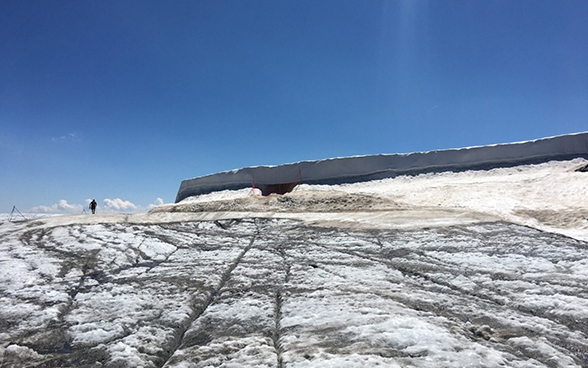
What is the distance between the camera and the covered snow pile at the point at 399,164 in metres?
12.1

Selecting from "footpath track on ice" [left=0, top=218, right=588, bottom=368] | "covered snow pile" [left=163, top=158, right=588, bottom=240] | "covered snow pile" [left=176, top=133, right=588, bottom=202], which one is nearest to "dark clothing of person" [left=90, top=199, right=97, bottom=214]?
"covered snow pile" [left=176, top=133, right=588, bottom=202]

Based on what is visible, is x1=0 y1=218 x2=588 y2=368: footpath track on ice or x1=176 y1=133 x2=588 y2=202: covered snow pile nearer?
x1=0 y1=218 x2=588 y2=368: footpath track on ice

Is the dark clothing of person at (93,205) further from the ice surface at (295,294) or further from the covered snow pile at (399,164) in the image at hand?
the ice surface at (295,294)

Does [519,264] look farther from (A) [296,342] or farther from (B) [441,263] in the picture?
(A) [296,342]

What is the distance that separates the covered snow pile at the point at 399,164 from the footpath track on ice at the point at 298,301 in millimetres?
8795

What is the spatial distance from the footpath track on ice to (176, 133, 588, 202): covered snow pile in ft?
28.9

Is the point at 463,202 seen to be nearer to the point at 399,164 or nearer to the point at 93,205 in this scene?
the point at 399,164

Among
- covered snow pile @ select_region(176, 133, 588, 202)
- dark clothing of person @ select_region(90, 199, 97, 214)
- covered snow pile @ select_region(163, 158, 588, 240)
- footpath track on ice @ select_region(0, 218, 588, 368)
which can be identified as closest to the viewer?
footpath track on ice @ select_region(0, 218, 588, 368)

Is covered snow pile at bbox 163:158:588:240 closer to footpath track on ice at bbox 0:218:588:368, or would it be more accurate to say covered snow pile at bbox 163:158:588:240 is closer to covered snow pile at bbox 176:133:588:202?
covered snow pile at bbox 176:133:588:202

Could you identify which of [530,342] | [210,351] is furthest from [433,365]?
[210,351]

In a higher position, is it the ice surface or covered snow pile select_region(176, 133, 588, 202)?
covered snow pile select_region(176, 133, 588, 202)

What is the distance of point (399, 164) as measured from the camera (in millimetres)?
13578

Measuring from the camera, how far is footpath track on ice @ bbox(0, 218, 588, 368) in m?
1.86

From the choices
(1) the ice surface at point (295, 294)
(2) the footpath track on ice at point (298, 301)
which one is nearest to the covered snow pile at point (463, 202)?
(1) the ice surface at point (295, 294)
